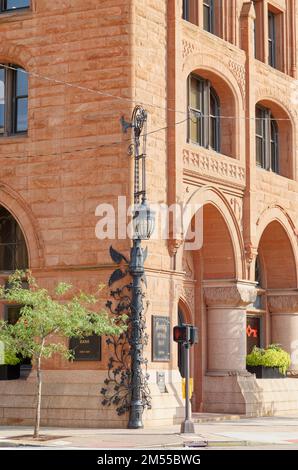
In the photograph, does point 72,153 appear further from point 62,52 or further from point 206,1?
point 206,1

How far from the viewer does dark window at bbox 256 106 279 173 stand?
4059 centimetres

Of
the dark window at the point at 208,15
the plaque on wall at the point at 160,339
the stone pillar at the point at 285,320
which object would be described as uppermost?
the dark window at the point at 208,15

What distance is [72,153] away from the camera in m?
32.3

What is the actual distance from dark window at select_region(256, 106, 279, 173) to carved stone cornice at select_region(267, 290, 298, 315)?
4623mm

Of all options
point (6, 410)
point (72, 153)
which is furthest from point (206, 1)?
point (6, 410)

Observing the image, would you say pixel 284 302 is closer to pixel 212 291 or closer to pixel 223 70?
pixel 212 291

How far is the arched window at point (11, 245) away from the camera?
3431cm

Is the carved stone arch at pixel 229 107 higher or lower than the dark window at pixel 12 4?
lower

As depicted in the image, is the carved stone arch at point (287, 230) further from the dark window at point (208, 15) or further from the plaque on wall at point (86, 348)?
the plaque on wall at point (86, 348)

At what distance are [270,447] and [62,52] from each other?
44.5 feet

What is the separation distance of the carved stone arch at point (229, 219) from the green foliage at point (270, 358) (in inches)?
126

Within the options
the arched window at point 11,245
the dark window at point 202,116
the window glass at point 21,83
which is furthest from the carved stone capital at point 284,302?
the window glass at point 21,83

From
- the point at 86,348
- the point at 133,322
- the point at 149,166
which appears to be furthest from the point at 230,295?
the point at 86,348
